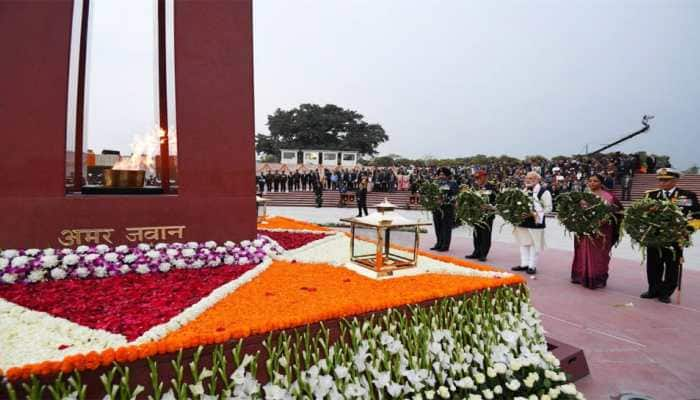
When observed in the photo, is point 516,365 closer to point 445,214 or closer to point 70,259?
point 70,259

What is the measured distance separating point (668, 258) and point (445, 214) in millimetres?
4182

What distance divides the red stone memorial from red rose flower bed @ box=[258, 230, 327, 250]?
2.48 ft

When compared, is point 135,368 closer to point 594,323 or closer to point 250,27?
point 250,27

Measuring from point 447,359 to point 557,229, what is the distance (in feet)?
40.2

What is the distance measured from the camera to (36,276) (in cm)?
355

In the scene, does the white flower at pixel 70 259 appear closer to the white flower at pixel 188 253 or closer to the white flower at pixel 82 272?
the white flower at pixel 82 272

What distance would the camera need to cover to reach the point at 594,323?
169 inches

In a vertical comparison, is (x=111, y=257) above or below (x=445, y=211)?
below

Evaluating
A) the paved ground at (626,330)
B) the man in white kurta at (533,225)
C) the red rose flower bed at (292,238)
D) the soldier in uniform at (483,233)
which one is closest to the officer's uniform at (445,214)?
the soldier in uniform at (483,233)

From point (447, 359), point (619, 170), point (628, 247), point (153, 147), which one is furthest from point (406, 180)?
point (447, 359)

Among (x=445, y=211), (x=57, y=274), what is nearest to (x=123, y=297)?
(x=57, y=274)

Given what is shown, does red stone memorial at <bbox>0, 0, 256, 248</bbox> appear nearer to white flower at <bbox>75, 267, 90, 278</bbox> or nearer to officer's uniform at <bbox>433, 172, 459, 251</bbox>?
white flower at <bbox>75, 267, 90, 278</bbox>

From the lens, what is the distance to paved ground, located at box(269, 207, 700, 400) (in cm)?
308

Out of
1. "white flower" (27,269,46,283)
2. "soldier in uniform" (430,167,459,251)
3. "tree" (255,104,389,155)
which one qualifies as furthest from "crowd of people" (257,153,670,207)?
"tree" (255,104,389,155)
